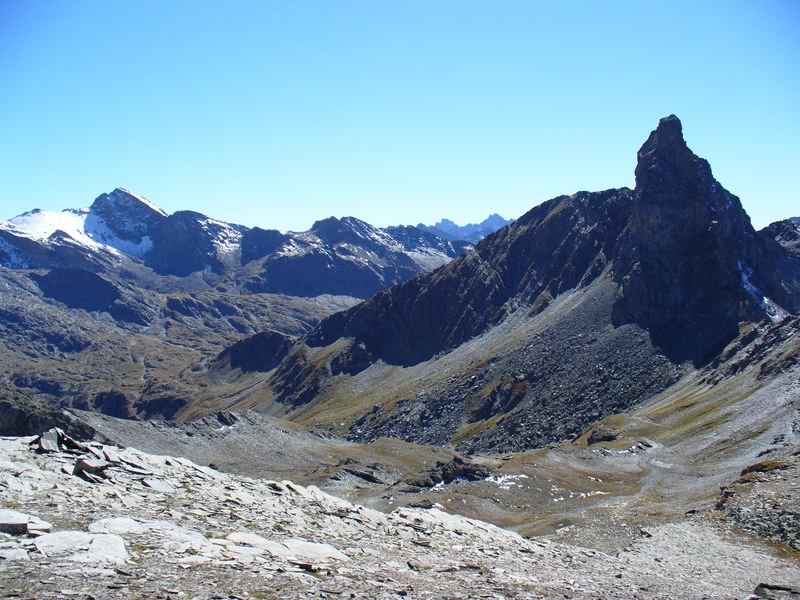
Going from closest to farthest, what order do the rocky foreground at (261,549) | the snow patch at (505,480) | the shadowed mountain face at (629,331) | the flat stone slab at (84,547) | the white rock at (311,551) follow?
the rocky foreground at (261,549), the flat stone slab at (84,547), the white rock at (311,551), the snow patch at (505,480), the shadowed mountain face at (629,331)

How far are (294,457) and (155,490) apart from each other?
73.4m

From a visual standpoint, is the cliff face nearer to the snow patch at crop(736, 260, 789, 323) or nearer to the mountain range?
the snow patch at crop(736, 260, 789, 323)

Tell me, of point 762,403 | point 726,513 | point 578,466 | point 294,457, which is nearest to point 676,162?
point 762,403

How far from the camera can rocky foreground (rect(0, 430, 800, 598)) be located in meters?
20.3

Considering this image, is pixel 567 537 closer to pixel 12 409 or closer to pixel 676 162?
pixel 12 409

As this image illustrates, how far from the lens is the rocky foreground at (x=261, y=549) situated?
20.3 metres

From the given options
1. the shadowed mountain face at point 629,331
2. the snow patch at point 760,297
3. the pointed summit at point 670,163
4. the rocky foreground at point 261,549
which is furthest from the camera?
the pointed summit at point 670,163

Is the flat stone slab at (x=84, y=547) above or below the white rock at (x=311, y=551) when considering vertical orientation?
above

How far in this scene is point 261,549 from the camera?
81.8ft

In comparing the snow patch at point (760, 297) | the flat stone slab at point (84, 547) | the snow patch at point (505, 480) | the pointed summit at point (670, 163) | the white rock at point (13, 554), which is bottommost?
the snow patch at point (505, 480)

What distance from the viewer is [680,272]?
575 feet

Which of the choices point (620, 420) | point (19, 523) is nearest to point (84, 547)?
point (19, 523)

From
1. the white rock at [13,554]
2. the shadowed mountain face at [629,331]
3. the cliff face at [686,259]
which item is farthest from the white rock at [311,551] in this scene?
the cliff face at [686,259]

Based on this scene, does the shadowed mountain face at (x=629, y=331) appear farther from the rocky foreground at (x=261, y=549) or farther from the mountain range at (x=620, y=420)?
the rocky foreground at (x=261, y=549)
